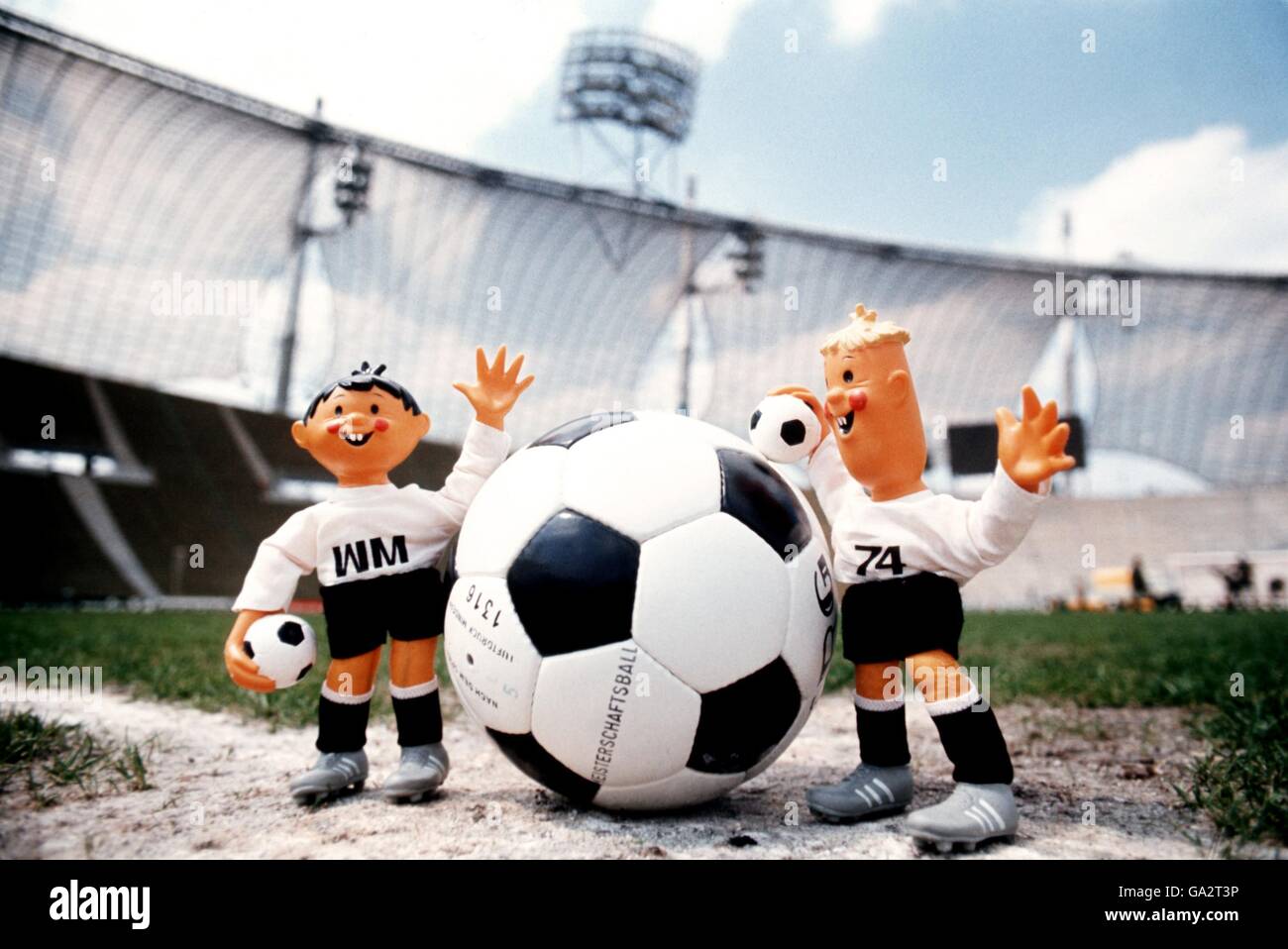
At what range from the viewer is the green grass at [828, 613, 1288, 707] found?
5059mm

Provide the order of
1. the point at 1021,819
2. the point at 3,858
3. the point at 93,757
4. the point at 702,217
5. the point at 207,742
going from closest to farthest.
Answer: the point at 3,858 < the point at 1021,819 < the point at 93,757 < the point at 207,742 < the point at 702,217

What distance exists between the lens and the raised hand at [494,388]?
10.4 ft

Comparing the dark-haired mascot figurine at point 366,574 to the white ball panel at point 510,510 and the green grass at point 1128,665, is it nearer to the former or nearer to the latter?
the white ball panel at point 510,510

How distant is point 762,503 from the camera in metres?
2.66

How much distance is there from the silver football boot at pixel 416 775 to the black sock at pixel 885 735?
1.40 metres

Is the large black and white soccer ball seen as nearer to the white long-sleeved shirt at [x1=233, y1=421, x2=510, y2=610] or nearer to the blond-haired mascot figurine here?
the blond-haired mascot figurine

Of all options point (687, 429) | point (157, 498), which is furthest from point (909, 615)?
point (157, 498)

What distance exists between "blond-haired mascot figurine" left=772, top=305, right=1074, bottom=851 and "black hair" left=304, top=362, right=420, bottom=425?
1.33 meters

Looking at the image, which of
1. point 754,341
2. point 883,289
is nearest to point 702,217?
point 754,341

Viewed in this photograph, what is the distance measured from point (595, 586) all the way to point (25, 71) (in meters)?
26.4

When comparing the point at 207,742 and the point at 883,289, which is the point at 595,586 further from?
the point at 883,289

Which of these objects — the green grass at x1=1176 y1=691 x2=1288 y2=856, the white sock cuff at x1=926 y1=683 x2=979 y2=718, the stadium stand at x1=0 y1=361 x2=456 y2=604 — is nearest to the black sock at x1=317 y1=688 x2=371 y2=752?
the white sock cuff at x1=926 y1=683 x2=979 y2=718

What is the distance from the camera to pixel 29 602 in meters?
20.8
